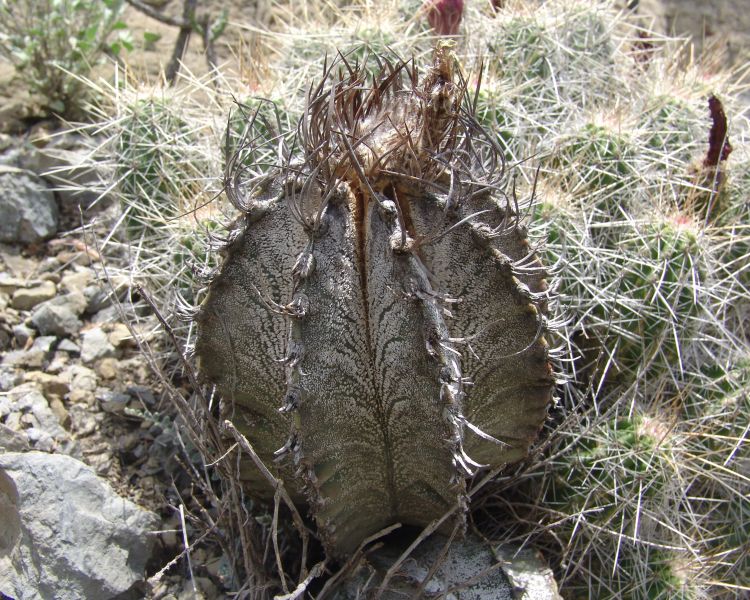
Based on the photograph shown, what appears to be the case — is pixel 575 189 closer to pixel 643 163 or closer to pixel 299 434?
pixel 643 163

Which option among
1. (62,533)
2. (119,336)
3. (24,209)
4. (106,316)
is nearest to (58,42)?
(24,209)

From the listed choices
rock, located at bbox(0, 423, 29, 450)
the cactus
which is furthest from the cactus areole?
rock, located at bbox(0, 423, 29, 450)

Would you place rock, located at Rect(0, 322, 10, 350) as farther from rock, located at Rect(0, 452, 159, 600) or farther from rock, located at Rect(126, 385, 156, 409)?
rock, located at Rect(0, 452, 159, 600)

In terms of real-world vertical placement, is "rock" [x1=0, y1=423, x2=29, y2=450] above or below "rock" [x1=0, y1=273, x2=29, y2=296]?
below

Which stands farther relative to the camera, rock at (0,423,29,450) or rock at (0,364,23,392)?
rock at (0,364,23,392)

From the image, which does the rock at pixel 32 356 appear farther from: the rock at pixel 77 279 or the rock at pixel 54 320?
the rock at pixel 77 279

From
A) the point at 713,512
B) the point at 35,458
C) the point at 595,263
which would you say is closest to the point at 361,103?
the point at 595,263

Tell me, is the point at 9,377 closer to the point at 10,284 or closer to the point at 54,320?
the point at 54,320
